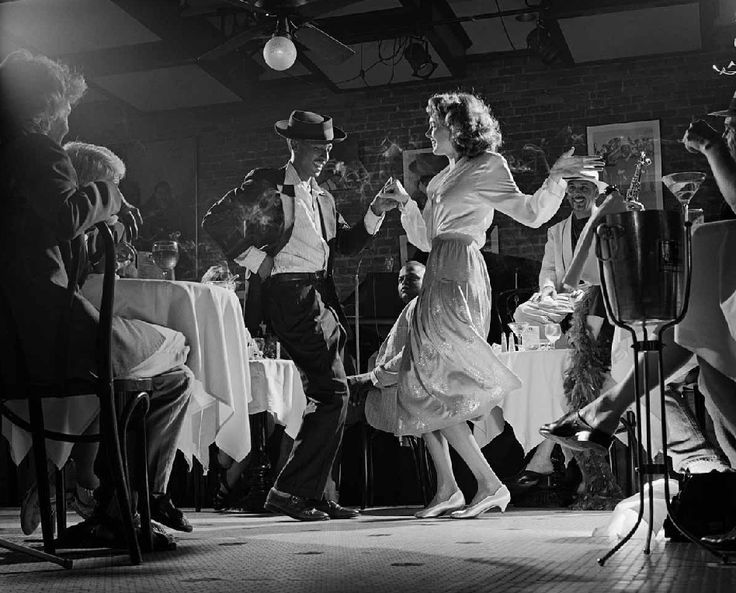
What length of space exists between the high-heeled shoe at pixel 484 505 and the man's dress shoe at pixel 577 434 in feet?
5.36

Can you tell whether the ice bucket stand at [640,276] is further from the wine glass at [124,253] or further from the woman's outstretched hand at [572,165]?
the wine glass at [124,253]

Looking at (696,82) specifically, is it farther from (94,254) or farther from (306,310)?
(94,254)

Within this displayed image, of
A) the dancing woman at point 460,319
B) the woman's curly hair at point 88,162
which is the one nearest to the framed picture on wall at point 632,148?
the dancing woman at point 460,319

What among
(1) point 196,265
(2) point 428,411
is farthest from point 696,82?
(2) point 428,411

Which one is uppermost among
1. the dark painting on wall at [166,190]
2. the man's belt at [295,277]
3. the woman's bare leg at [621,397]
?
the dark painting on wall at [166,190]

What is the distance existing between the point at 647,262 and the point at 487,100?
7.75m

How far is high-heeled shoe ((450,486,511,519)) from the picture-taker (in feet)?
13.0

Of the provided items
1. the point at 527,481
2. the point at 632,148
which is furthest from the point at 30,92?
the point at 632,148

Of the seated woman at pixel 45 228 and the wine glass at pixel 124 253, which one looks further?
the wine glass at pixel 124 253

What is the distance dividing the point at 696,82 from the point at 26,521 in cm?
777

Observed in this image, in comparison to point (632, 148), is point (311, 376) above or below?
below

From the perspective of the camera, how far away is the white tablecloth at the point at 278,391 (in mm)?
4949

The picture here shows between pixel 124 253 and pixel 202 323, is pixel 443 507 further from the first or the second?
pixel 124 253

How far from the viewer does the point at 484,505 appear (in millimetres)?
4000
